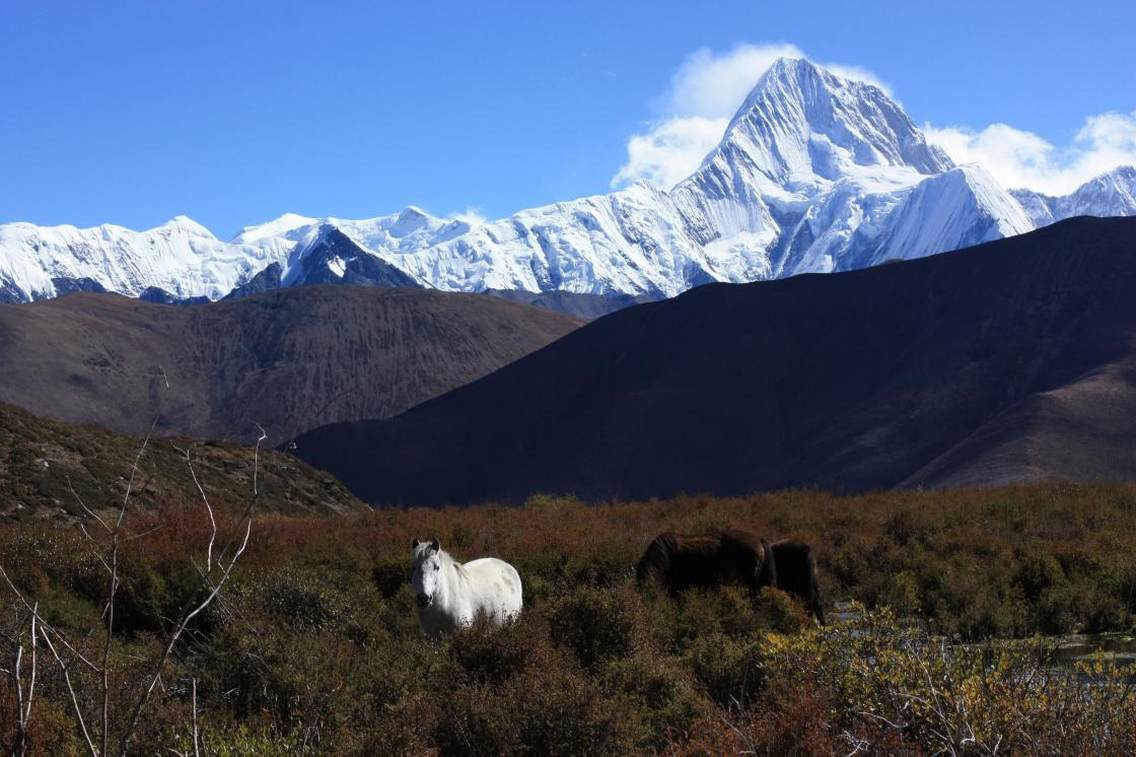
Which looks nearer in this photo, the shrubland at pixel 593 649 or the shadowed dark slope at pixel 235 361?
the shrubland at pixel 593 649

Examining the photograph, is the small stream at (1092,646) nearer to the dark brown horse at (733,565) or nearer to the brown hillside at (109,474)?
the dark brown horse at (733,565)

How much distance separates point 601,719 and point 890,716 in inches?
76.5

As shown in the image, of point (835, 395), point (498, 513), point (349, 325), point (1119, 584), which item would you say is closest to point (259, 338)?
point (349, 325)

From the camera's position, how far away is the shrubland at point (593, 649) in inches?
281

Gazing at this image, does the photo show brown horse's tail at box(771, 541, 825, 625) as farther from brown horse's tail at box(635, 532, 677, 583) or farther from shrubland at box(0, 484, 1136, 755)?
brown horse's tail at box(635, 532, 677, 583)

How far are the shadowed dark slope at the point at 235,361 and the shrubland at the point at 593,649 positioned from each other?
421 ft

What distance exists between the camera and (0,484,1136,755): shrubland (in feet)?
23.5

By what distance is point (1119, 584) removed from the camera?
17.1 meters

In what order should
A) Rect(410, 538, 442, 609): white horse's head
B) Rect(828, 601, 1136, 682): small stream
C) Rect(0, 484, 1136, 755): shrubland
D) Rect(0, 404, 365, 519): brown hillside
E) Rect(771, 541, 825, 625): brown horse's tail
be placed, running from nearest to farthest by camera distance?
Rect(0, 484, 1136, 755): shrubland, Rect(410, 538, 442, 609): white horse's head, Rect(828, 601, 1136, 682): small stream, Rect(771, 541, 825, 625): brown horse's tail, Rect(0, 404, 365, 519): brown hillside

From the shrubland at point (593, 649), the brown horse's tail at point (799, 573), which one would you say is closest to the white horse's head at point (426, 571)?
Answer: the shrubland at point (593, 649)

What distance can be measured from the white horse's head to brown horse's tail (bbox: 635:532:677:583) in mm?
4191

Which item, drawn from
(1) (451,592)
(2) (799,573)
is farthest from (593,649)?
(2) (799,573)

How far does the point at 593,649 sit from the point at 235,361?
611ft

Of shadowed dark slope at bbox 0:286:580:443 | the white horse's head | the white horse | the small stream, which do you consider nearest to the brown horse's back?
the small stream
